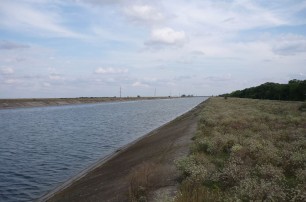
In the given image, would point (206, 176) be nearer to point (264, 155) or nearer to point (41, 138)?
point (264, 155)

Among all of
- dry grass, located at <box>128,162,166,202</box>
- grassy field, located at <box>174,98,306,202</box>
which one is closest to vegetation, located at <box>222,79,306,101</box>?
grassy field, located at <box>174,98,306,202</box>

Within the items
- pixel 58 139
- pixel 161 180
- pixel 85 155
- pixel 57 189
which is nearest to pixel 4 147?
pixel 58 139

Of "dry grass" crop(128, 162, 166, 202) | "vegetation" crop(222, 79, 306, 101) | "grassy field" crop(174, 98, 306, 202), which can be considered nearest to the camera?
"grassy field" crop(174, 98, 306, 202)

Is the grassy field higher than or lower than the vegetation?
lower

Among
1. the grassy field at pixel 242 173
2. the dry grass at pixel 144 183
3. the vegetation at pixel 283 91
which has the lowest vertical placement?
the dry grass at pixel 144 183

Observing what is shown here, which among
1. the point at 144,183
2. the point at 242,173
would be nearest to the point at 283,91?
the point at 242,173

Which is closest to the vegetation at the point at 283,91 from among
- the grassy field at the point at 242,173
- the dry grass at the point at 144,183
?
the grassy field at the point at 242,173

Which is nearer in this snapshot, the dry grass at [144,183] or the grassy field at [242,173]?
the grassy field at [242,173]

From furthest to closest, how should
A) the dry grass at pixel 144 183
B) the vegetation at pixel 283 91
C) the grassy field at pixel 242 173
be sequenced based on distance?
the vegetation at pixel 283 91, the dry grass at pixel 144 183, the grassy field at pixel 242 173

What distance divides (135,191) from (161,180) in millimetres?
1414

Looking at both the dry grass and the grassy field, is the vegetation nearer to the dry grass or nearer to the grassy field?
the grassy field

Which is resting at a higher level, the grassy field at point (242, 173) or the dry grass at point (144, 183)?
the grassy field at point (242, 173)

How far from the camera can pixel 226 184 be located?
10.6m

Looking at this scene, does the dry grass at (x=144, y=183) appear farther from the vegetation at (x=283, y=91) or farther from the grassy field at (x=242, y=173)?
the vegetation at (x=283, y=91)
